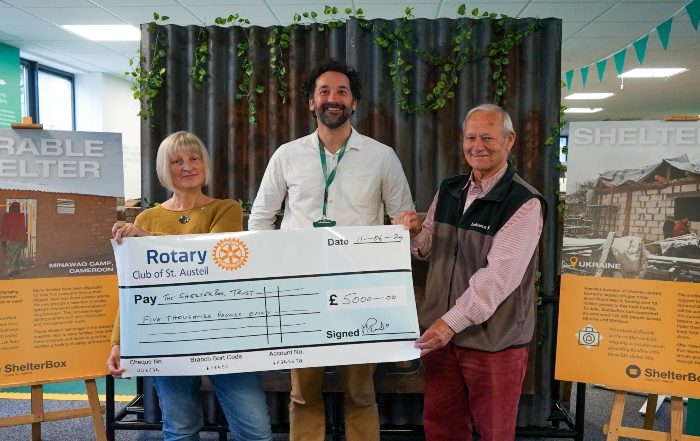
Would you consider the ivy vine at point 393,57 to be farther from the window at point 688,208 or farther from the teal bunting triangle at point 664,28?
the teal bunting triangle at point 664,28

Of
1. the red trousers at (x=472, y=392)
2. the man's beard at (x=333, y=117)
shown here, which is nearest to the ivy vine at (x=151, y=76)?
the man's beard at (x=333, y=117)

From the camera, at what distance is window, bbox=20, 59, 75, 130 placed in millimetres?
8789

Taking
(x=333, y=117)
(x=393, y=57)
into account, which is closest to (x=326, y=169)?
(x=333, y=117)

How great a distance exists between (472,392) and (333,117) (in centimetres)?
125

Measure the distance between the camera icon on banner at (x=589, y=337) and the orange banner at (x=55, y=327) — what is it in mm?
2176

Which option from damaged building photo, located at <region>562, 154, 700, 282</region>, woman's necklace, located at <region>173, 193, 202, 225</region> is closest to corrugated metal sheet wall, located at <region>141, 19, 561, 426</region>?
damaged building photo, located at <region>562, 154, 700, 282</region>

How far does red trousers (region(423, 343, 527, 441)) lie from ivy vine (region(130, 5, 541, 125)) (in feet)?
4.72

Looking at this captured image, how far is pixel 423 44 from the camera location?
2.88 meters

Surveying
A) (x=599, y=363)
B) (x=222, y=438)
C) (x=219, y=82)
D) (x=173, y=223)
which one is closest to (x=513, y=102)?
(x=599, y=363)

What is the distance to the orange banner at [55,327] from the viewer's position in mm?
2340

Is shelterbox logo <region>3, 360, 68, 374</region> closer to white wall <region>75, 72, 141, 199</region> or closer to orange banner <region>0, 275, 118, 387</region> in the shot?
orange banner <region>0, 275, 118, 387</region>

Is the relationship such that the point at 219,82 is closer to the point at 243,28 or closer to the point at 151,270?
the point at 243,28

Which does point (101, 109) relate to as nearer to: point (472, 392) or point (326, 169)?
point (326, 169)

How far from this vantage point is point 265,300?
1.99 metres
